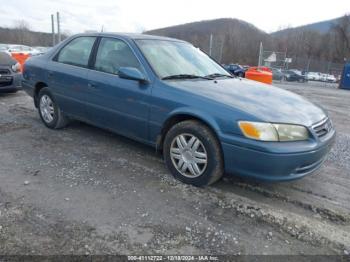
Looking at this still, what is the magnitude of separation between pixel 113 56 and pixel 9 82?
15.7 ft

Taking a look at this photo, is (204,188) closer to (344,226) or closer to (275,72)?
(344,226)

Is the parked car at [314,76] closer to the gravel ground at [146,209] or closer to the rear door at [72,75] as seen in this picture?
the gravel ground at [146,209]

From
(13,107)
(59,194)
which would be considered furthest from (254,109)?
(13,107)

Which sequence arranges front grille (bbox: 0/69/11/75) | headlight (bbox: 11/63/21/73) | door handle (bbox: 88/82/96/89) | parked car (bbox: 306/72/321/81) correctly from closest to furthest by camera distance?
door handle (bbox: 88/82/96/89) < front grille (bbox: 0/69/11/75) < headlight (bbox: 11/63/21/73) < parked car (bbox: 306/72/321/81)

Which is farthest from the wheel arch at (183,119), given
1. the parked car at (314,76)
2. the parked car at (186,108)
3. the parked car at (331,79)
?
the parked car at (314,76)

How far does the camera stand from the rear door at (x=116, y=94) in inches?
153

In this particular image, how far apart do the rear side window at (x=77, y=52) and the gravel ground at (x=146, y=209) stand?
49.5 inches

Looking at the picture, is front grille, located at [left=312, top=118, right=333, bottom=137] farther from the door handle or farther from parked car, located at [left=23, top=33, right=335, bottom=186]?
the door handle

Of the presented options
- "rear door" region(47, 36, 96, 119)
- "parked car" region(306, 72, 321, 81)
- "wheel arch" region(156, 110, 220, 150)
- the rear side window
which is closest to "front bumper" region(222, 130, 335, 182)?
"wheel arch" region(156, 110, 220, 150)

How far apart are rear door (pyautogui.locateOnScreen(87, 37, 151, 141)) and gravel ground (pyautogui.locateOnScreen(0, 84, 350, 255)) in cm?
46

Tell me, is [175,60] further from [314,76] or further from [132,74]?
[314,76]

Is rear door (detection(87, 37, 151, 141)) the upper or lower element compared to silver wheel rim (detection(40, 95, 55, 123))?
upper

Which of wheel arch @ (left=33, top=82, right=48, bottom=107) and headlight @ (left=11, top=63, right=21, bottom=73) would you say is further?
headlight @ (left=11, top=63, right=21, bottom=73)

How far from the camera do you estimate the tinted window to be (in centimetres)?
409
